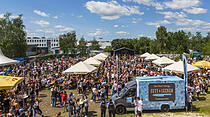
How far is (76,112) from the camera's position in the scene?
32.2 ft

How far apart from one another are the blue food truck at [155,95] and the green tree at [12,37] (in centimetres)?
4010

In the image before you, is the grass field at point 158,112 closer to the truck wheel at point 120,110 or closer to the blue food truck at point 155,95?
the truck wheel at point 120,110

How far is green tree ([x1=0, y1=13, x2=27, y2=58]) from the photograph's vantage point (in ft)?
134

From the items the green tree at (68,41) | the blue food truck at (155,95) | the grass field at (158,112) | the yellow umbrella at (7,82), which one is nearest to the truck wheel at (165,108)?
the blue food truck at (155,95)

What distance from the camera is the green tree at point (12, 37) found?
1611 inches

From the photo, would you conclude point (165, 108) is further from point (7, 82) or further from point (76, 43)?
point (76, 43)

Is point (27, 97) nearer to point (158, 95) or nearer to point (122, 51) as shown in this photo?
point (158, 95)

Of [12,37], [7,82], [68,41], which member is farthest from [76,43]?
[7,82]

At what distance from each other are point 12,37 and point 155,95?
43.2 meters

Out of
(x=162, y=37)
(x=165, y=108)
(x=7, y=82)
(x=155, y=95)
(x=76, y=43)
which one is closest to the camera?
(x=155, y=95)

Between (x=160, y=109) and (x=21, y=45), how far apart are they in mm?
43641

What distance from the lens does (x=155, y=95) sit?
997cm

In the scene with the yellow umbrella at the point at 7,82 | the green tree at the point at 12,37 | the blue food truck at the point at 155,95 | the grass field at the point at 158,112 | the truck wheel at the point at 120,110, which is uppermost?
the green tree at the point at 12,37

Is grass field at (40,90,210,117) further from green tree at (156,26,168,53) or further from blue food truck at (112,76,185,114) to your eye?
green tree at (156,26,168,53)
